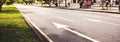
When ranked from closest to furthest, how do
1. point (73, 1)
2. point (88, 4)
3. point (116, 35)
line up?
point (116, 35) < point (88, 4) < point (73, 1)

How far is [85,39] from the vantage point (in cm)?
1162

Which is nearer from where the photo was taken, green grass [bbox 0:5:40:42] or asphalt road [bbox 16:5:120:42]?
green grass [bbox 0:5:40:42]

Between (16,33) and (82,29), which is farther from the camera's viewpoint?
(82,29)

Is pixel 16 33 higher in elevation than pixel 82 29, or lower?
higher

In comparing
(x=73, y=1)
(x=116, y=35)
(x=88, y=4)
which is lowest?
(x=73, y=1)

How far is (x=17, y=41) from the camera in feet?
35.5

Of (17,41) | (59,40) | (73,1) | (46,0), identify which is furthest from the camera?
(73,1)

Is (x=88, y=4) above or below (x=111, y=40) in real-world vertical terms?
below

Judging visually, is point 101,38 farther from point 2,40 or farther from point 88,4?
point 88,4

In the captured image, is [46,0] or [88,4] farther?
[46,0]

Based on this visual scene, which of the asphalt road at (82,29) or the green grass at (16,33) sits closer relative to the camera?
the green grass at (16,33)

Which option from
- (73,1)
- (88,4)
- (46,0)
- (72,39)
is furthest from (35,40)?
(73,1)

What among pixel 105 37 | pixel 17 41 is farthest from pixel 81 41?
pixel 17 41

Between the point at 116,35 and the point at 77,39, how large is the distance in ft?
6.14
